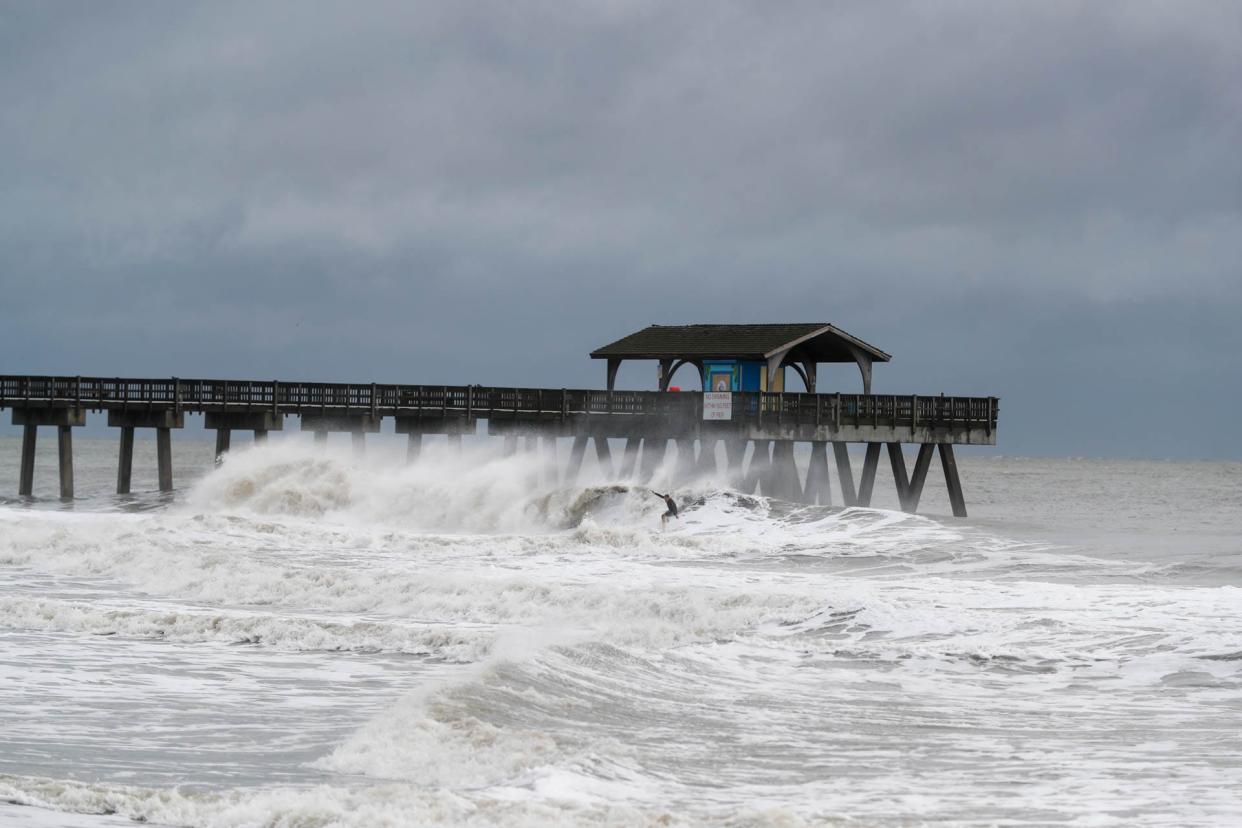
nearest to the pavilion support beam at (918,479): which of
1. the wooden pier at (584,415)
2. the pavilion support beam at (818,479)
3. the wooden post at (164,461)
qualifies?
the wooden pier at (584,415)

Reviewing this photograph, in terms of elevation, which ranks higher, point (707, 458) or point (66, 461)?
point (707, 458)

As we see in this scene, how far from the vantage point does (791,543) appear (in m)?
30.3

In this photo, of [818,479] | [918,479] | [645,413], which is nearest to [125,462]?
[645,413]

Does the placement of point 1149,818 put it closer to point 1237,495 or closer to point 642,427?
point 642,427

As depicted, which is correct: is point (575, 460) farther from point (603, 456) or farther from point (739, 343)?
point (739, 343)

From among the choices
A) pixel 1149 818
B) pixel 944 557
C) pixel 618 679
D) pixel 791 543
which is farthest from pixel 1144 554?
pixel 1149 818

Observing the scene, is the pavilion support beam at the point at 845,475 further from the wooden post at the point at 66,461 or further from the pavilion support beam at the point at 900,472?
the wooden post at the point at 66,461

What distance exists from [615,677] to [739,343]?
27.6 meters

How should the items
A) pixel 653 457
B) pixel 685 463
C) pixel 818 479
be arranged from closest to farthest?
pixel 685 463 → pixel 653 457 → pixel 818 479

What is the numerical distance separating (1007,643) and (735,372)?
986 inches

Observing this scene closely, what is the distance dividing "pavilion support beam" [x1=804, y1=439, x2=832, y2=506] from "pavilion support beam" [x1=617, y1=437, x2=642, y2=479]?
18.1ft

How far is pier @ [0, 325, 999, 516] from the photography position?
39.0 meters

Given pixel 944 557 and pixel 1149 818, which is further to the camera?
pixel 944 557

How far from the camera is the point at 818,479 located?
4256 cm
